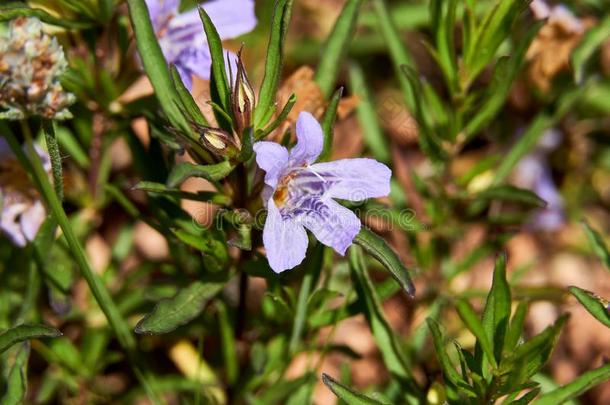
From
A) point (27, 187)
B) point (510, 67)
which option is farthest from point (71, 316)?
point (510, 67)

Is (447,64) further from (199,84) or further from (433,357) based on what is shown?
(199,84)

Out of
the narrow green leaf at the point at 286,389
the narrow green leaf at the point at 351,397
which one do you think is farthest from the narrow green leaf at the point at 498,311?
the narrow green leaf at the point at 286,389

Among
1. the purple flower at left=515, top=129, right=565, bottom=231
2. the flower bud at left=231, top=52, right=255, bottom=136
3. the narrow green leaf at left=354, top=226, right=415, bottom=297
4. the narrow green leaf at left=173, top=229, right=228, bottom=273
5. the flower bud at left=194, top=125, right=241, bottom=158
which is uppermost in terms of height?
the flower bud at left=231, top=52, right=255, bottom=136

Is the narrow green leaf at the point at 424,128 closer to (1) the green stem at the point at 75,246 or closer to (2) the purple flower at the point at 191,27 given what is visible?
(2) the purple flower at the point at 191,27

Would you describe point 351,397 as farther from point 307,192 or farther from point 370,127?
point 370,127

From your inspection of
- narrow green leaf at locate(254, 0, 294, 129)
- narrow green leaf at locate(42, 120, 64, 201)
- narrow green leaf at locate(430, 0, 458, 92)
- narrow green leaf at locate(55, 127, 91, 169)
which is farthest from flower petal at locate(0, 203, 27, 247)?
narrow green leaf at locate(430, 0, 458, 92)

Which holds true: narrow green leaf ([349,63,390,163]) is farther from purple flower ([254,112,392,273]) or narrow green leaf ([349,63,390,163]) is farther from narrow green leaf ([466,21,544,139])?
purple flower ([254,112,392,273])
